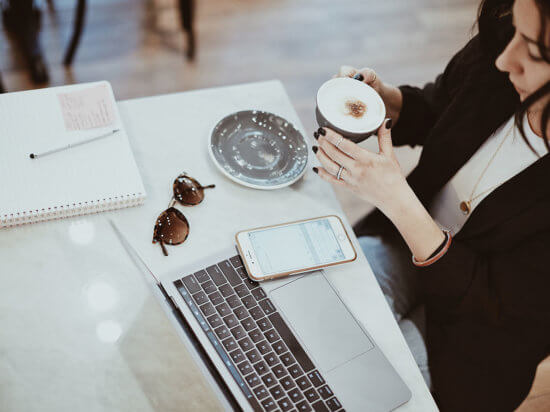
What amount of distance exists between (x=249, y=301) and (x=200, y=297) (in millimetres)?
82

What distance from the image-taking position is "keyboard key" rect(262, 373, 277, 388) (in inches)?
28.9

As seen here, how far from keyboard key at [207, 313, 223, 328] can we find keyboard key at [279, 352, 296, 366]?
113 mm

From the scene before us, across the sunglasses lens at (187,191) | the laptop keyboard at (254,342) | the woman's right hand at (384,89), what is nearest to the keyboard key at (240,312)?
the laptop keyboard at (254,342)

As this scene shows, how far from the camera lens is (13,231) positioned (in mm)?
826

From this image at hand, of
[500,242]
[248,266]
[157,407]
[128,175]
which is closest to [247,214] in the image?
[248,266]

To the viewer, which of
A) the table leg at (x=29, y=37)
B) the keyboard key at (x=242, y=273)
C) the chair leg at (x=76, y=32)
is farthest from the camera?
the chair leg at (x=76, y=32)

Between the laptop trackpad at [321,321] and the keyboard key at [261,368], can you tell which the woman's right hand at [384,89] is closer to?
the laptop trackpad at [321,321]

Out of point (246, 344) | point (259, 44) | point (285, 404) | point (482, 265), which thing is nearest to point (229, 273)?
point (246, 344)

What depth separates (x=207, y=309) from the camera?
774mm

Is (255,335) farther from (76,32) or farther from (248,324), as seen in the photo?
(76,32)

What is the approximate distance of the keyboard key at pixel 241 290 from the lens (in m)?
0.80

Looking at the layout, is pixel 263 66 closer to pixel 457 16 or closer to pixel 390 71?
pixel 390 71

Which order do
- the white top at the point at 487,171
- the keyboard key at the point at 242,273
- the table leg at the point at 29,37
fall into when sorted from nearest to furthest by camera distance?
the keyboard key at the point at 242,273 → the white top at the point at 487,171 → the table leg at the point at 29,37

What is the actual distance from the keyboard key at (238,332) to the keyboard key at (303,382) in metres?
0.11
